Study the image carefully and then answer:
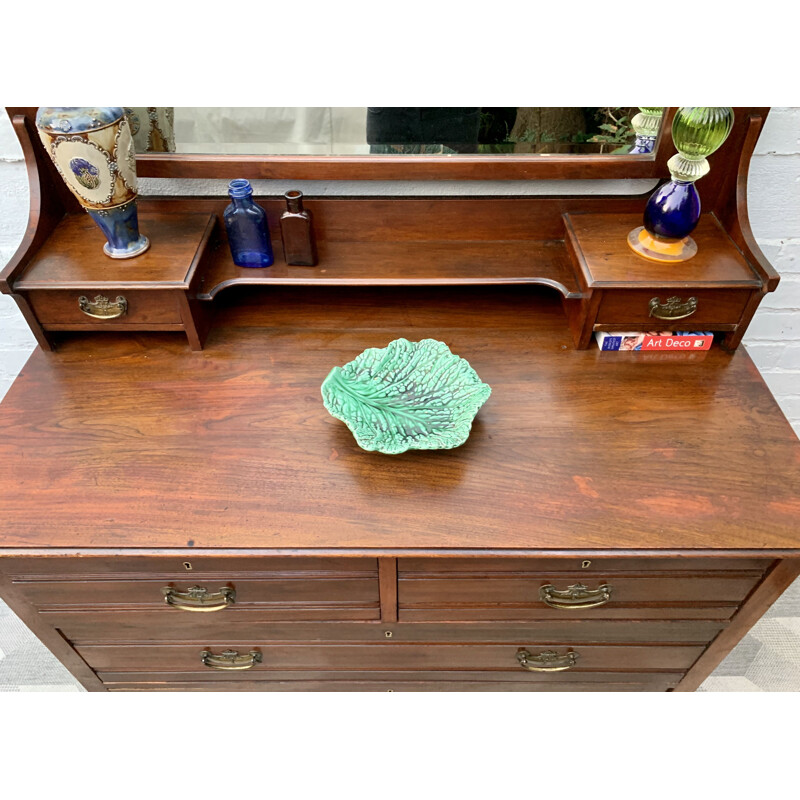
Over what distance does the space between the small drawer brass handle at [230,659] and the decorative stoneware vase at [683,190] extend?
1.12 meters

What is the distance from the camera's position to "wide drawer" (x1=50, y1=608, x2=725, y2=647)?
1185 mm

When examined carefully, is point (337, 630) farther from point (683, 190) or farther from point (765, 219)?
point (765, 219)

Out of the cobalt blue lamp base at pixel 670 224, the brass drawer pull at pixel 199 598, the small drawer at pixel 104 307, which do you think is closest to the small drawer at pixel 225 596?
the brass drawer pull at pixel 199 598

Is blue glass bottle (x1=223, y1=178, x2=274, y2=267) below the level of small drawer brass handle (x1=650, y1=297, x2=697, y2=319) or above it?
above

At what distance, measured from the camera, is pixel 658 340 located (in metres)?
1.23

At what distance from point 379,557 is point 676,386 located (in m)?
0.64

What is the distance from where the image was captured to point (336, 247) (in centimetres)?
133

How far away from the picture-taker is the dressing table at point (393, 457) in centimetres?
99

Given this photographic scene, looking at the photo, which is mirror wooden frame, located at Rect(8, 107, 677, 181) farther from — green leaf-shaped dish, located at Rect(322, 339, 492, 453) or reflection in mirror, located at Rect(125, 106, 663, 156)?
green leaf-shaped dish, located at Rect(322, 339, 492, 453)

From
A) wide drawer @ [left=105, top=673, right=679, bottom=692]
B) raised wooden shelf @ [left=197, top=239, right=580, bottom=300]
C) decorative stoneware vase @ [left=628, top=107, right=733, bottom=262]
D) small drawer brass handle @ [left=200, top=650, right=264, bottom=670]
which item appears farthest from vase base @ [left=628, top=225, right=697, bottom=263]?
small drawer brass handle @ [left=200, top=650, right=264, bottom=670]

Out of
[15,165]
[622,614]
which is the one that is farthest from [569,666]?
[15,165]

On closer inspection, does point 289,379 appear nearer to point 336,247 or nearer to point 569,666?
point 336,247

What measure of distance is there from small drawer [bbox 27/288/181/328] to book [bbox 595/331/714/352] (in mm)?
825

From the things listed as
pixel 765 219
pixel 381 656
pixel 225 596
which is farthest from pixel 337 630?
pixel 765 219
